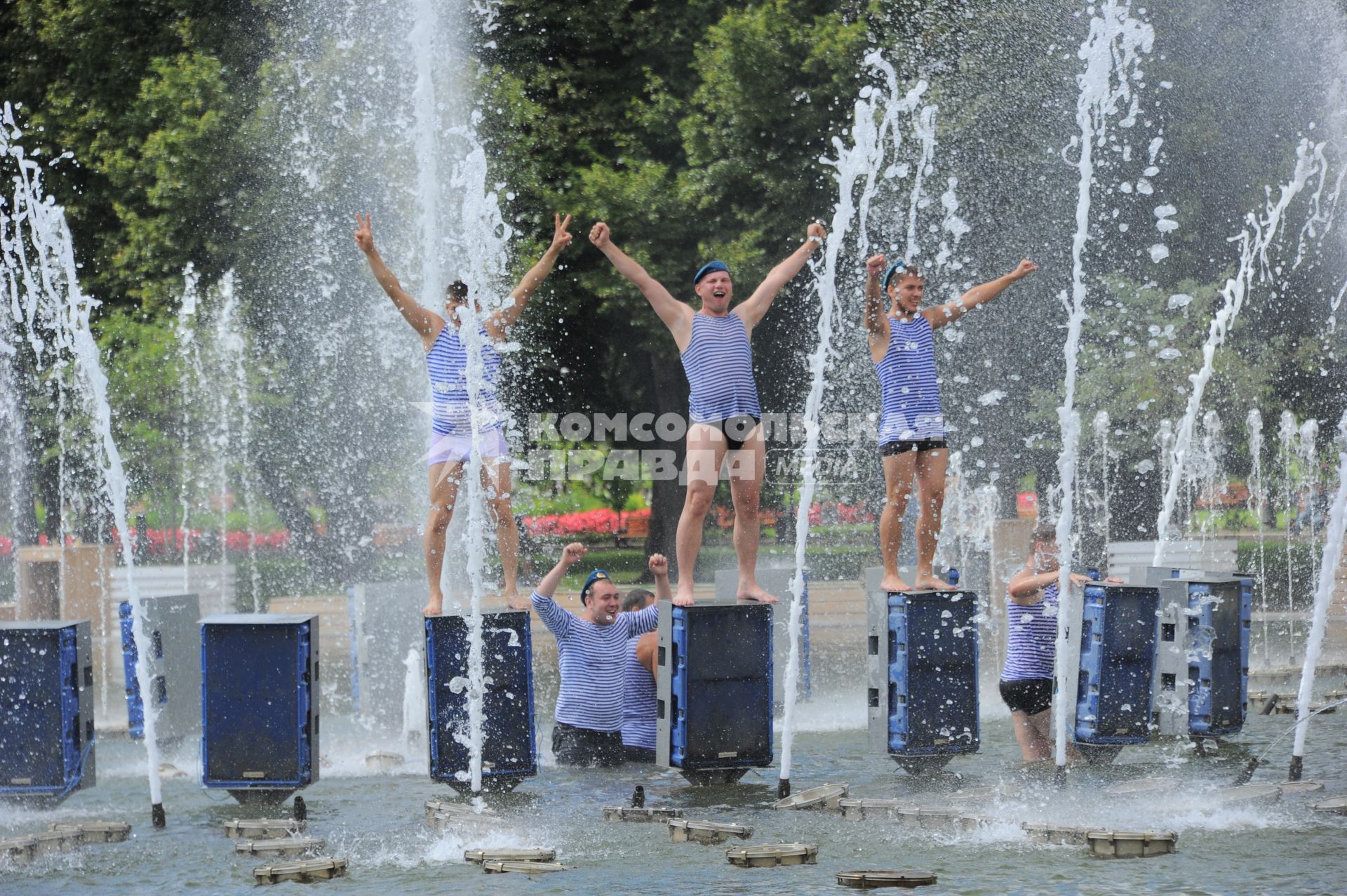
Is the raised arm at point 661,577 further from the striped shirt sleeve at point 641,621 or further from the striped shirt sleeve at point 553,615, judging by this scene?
the striped shirt sleeve at point 553,615

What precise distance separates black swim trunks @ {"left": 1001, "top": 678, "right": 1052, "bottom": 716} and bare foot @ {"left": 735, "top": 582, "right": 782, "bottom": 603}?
4.60 ft

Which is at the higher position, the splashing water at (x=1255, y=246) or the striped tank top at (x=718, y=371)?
the splashing water at (x=1255, y=246)

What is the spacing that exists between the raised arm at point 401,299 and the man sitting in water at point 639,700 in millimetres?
1735

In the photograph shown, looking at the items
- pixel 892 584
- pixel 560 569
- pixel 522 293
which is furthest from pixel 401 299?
pixel 892 584

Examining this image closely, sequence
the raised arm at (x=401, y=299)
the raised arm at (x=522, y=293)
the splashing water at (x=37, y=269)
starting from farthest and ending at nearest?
the splashing water at (x=37, y=269) < the raised arm at (x=522, y=293) < the raised arm at (x=401, y=299)

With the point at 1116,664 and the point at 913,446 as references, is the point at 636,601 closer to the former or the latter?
the point at 913,446

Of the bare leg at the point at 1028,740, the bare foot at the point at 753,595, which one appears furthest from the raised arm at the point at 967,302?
the bare leg at the point at 1028,740

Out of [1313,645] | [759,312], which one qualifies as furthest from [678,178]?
[1313,645]

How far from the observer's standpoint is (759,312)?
8.16 meters

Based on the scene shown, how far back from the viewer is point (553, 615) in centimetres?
815

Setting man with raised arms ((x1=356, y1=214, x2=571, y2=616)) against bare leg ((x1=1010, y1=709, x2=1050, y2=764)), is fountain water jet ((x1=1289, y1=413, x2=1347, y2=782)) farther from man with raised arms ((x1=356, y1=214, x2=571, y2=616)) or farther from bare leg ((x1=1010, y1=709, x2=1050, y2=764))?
man with raised arms ((x1=356, y1=214, x2=571, y2=616))

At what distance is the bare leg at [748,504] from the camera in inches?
315

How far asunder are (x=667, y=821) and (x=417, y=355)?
11132 millimetres

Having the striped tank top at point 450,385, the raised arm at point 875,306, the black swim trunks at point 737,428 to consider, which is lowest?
the black swim trunks at point 737,428
